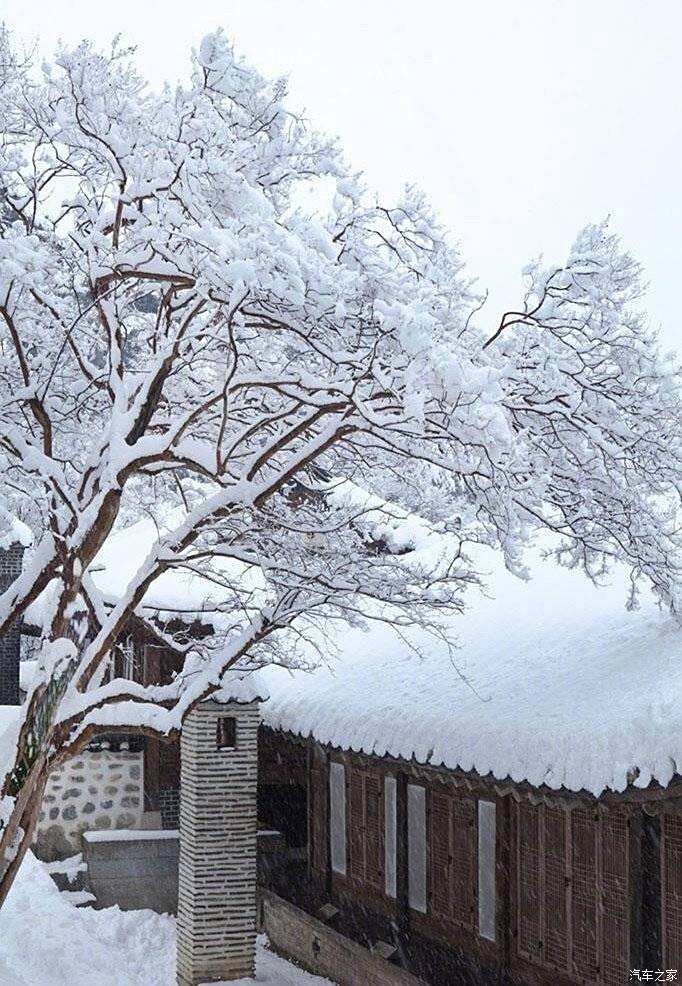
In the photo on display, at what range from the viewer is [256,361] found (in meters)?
8.54

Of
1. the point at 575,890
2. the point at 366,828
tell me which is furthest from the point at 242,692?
the point at 575,890

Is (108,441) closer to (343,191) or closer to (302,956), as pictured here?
(343,191)

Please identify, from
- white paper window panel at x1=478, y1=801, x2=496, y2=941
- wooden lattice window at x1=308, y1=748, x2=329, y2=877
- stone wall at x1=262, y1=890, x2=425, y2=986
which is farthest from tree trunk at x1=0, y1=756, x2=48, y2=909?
wooden lattice window at x1=308, y1=748, x2=329, y2=877

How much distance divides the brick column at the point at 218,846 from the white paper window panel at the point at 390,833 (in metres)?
1.80

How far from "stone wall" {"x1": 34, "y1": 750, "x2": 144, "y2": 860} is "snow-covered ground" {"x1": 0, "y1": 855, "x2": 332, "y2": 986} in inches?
29.3

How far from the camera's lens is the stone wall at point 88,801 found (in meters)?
16.9

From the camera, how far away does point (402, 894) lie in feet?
36.5

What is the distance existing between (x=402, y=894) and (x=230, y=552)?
446 cm

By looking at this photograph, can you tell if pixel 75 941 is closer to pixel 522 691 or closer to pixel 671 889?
pixel 522 691

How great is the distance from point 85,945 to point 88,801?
3.38 m

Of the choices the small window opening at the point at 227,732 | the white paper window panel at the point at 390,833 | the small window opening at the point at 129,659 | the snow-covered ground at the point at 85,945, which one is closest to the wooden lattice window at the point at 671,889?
the white paper window panel at the point at 390,833

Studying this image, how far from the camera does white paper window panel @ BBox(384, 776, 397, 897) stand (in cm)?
1148

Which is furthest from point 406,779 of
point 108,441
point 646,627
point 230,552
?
point 108,441

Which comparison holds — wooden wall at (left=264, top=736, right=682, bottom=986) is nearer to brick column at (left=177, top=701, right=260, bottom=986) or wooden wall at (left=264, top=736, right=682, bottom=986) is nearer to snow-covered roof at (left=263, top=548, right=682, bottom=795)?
snow-covered roof at (left=263, top=548, right=682, bottom=795)
